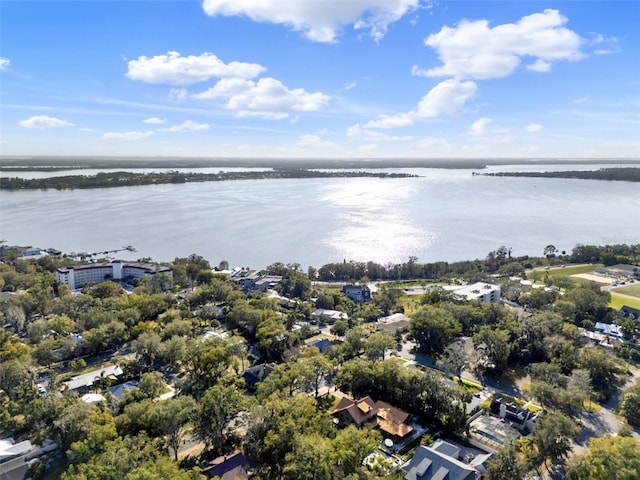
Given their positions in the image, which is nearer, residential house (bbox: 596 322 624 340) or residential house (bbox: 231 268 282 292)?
residential house (bbox: 596 322 624 340)

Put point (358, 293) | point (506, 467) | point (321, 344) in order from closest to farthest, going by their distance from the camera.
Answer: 1. point (506, 467)
2. point (321, 344)
3. point (358, 293)

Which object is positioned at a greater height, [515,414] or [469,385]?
[515,414]

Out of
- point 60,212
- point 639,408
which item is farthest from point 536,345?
point 60,212

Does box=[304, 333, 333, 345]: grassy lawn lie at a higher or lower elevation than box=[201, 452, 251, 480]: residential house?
lower

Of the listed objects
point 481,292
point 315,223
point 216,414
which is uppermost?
point 315,223

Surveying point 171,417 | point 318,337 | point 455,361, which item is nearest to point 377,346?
point 455,361

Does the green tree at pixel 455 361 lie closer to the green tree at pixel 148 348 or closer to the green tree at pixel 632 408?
the green tree at pixel 632 408

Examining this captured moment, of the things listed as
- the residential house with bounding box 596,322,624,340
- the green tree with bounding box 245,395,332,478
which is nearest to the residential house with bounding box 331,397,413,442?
the green tree with bounding box 245,395,332,478

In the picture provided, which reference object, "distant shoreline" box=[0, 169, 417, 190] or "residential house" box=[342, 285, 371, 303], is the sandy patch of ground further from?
"distant shoreline" box=[0, 169, 417, 190]

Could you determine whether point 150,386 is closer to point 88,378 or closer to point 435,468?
point 88,378

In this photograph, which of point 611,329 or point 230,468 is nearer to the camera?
point 230,468
